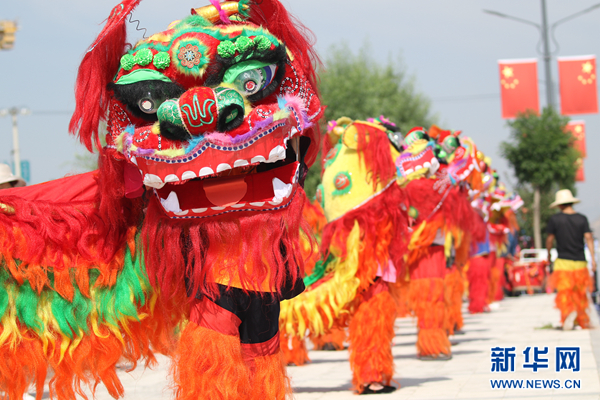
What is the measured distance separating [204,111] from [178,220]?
556 mm

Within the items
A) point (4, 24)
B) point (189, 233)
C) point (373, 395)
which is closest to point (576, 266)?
point (373, 395)

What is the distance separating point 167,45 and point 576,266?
23.2 feet

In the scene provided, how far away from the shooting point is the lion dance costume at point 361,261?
5.18 meters

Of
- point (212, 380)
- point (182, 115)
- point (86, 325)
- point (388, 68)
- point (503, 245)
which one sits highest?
point (388, 68)

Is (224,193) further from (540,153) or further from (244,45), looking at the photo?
(540,153)

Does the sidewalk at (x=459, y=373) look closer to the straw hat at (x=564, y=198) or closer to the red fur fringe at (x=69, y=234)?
the red fur fringe at (x=69, y=234)

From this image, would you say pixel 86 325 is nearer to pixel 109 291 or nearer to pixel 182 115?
pixel 109 291

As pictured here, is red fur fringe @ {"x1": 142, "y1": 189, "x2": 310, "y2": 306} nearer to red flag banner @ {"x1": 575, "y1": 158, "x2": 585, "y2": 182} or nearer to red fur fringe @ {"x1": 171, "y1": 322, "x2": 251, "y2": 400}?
red fur fringe @ {"x1": 171, "y1": 322, "x2": 251, "y2": 400}

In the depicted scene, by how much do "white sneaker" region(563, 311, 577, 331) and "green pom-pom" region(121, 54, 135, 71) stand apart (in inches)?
287

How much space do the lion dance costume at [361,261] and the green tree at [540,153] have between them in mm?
18058

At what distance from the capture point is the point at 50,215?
3.16 metres

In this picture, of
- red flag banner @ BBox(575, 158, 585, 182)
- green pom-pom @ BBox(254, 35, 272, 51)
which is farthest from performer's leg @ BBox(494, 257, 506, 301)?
green pom-pom @ BBox(254, 35, 272, 51)

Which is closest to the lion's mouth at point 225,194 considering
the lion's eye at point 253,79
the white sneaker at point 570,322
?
the lion's eye at point 253,79

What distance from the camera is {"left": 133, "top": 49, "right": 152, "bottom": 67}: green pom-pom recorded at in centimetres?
299
